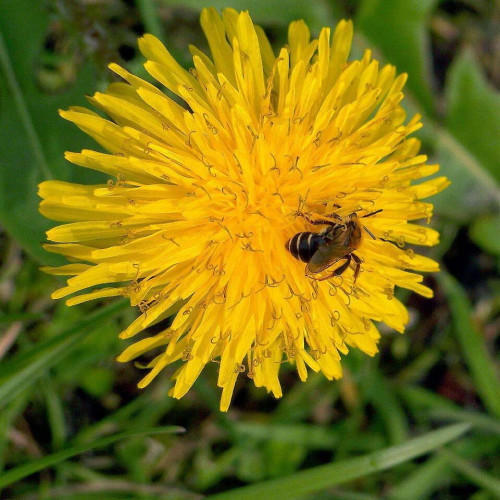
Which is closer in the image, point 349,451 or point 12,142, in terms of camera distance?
point 12,142

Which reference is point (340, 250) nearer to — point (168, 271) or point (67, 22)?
point (168, 271)

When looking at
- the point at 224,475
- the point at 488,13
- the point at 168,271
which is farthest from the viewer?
the point at 488,13

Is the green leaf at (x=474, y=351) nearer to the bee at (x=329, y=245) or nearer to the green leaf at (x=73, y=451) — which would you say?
the bee at (x=329, y=245)

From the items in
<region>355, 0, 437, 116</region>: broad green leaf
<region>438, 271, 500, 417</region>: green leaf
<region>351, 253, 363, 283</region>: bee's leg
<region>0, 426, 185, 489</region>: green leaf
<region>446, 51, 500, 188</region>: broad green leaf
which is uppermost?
<region>355, 0, 437, 116</region>: broad green leaf

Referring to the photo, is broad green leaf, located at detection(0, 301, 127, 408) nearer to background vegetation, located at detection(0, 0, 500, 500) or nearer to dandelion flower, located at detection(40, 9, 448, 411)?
background vegetation, located at detection(0, 0, 500, 500)

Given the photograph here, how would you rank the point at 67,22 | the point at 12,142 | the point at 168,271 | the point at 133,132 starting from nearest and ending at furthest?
the point at 133,132, the point at 168,271, the point at 12,142, the point at 67,22

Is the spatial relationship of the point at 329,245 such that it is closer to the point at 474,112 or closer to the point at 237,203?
the point at 237,203

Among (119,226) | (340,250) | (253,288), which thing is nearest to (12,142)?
(119,226)

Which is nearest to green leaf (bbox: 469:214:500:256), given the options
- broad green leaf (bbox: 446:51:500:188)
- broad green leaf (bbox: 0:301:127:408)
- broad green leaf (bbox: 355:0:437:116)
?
broad green leaf (bbox: 446:51:500:188)
